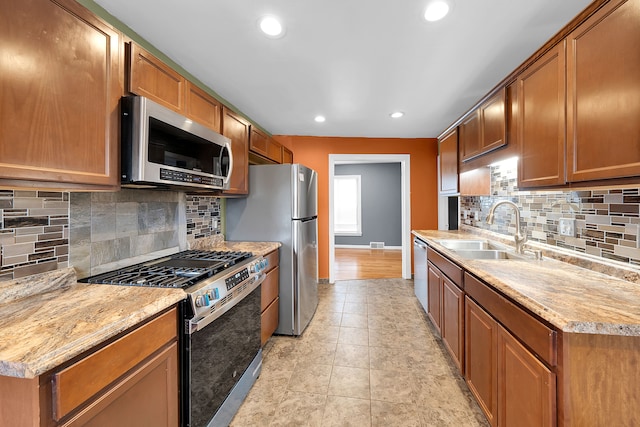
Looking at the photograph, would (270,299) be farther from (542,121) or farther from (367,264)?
(367,264)

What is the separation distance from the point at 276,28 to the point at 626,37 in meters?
1.65

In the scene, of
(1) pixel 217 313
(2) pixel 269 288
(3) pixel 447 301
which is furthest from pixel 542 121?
(2) pixel 269 288

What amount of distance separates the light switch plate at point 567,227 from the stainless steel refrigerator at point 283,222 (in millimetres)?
1996

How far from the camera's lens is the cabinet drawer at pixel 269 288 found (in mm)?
2230

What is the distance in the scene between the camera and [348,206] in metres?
7.04

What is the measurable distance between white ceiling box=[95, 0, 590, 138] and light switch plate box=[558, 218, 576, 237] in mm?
1188

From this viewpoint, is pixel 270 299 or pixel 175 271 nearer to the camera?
pixel 175 271

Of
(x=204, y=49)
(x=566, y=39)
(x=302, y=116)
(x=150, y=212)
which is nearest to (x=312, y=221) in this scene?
(x=302, y=116)

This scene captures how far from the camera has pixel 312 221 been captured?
3.00 metres

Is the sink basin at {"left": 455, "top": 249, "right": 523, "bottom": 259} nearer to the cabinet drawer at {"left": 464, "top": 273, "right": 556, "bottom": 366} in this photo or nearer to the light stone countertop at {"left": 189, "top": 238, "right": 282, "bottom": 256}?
the cabinet drawer at {"left": 464, "top": 273, "right": 556, "bottom": 366}

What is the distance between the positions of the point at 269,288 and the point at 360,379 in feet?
3.31

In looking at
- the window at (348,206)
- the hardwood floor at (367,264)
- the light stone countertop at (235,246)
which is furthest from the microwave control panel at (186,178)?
the window at (348,206)

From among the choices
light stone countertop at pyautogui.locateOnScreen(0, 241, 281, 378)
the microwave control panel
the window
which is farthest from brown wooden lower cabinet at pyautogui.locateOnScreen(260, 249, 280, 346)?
the window

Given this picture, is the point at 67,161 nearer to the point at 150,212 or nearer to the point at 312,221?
the point at 150,212
